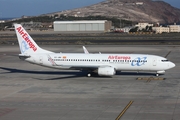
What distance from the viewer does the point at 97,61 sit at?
170 feet

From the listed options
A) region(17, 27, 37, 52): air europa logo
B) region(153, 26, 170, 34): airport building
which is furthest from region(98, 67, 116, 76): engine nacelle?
region(153, 26, 170, 34): airport building

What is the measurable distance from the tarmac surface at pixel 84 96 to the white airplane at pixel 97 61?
1.36 metres

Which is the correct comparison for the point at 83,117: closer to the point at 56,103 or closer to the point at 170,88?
the point at 56,103

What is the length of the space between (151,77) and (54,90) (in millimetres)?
14619

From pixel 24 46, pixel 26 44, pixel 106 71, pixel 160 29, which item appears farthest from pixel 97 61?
pixel 160 29

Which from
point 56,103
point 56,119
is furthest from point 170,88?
point 56,119

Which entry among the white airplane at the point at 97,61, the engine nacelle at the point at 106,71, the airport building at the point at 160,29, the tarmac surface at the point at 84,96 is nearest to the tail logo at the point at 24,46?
the white airplane at the point at 97,61

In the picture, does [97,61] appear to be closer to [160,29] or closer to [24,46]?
[24,46]

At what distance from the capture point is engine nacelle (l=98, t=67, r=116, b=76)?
49.9 meters

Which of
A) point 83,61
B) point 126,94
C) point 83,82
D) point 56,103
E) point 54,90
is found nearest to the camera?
point 56,103

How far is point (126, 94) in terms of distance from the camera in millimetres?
40656

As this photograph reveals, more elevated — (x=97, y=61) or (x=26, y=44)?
(x=26, y=44)

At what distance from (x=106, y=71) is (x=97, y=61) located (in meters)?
2.45

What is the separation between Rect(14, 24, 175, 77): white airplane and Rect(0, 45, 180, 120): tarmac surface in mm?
1364
